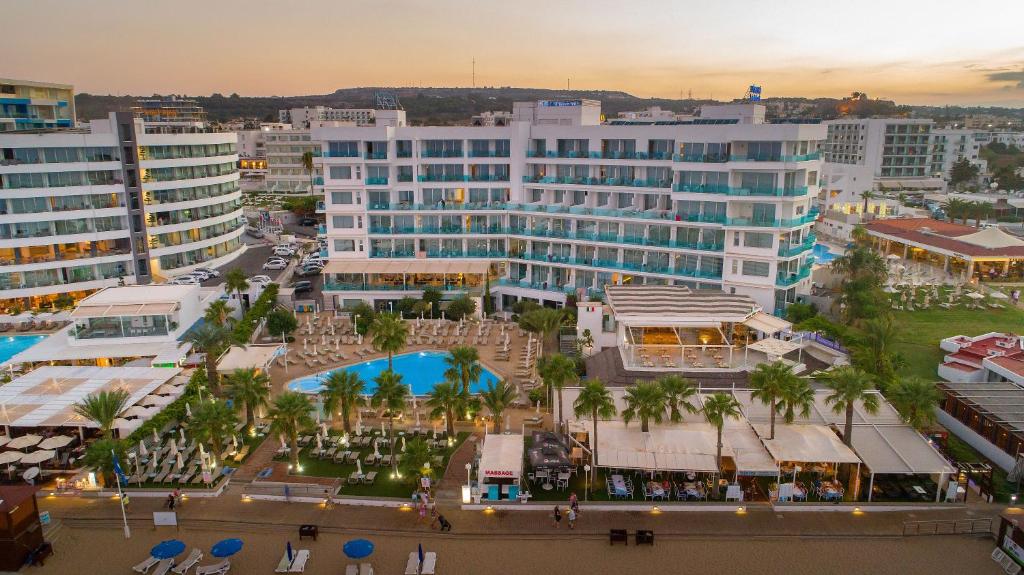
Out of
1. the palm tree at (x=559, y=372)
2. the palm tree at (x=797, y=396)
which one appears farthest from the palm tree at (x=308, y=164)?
the palm tree at (x=797, y=396)

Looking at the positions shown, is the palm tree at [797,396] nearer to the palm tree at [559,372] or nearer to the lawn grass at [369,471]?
the palm tree at [559,372]

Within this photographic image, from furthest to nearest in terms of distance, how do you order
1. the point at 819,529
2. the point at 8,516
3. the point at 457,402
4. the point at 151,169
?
the point at 151,169, the point at 457,402, the point at 819,529, the point at 8,516

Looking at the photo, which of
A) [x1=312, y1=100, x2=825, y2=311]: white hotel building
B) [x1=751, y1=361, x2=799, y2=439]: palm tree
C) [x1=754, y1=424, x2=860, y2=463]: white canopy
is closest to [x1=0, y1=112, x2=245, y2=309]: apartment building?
[x1=312, y1=100, x2=825, y2=311]: white hotel building

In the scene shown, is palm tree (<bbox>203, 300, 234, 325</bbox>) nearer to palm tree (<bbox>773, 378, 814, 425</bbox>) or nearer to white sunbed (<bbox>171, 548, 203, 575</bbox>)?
white sunbed (<bbox>171, 548, 203, 575</bbox>)

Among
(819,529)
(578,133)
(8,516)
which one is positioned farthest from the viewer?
(578,133)

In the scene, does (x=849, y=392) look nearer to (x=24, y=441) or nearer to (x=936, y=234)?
(x=24, y=441)

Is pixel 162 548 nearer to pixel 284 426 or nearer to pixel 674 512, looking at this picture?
pixel 284 426

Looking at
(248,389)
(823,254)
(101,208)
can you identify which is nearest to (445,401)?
(248,389)

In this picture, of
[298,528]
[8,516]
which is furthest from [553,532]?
[8,516]
